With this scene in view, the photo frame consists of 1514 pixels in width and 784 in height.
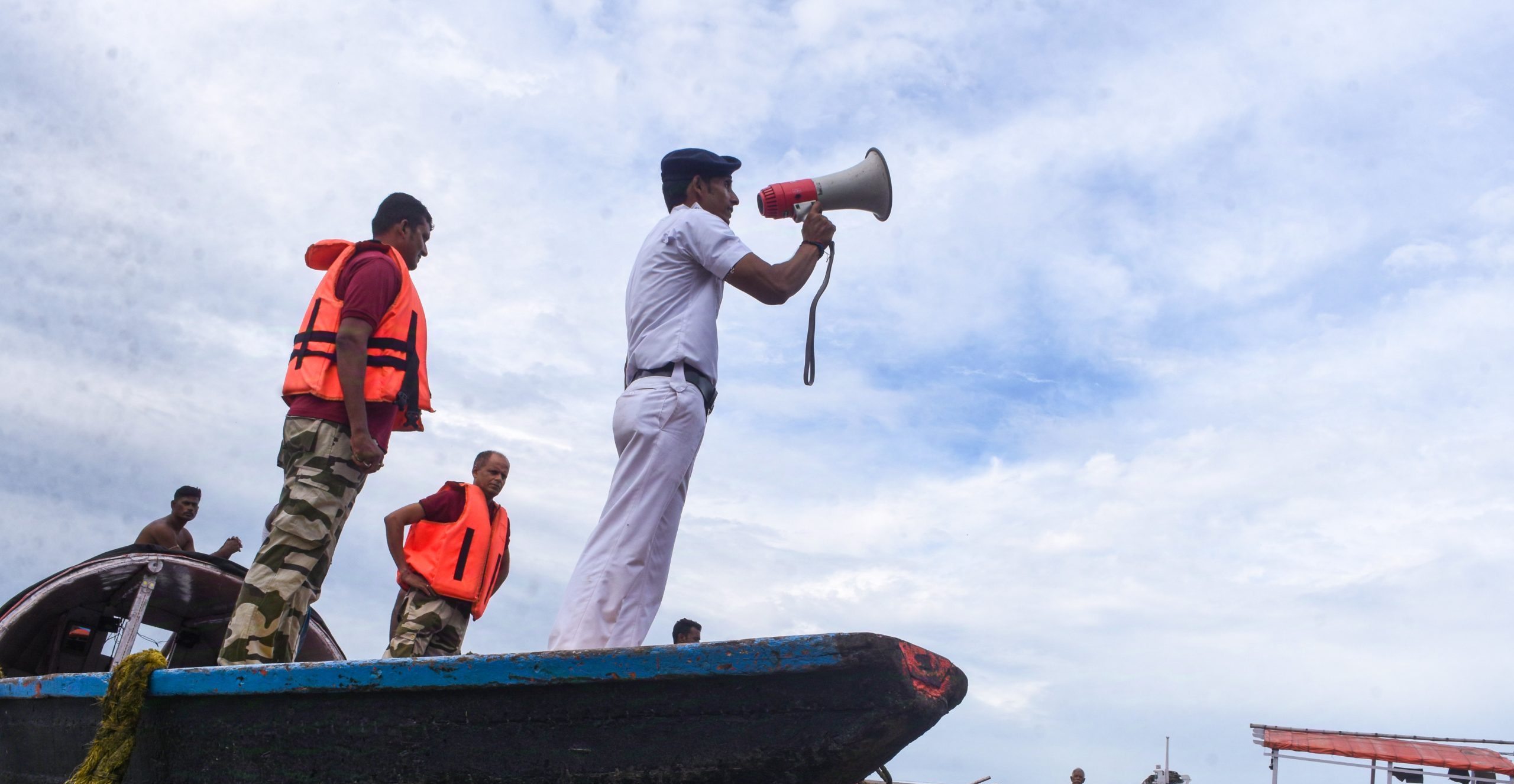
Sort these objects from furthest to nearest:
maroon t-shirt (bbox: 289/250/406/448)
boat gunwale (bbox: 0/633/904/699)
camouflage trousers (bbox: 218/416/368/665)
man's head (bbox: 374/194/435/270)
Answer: man's head (bbox: 374/194/435/270), maroon t-shirt (bbox: 289/250/406/448), camouflage trousers (bbox: 218/416/368/665), boat gunwale (bbox: 0/633/904/699)

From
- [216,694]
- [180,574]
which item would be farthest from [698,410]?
[180,574]

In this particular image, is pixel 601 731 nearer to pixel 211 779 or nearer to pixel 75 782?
pixel 211 779

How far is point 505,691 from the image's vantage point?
2572mm

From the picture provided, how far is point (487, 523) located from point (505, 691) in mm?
3649

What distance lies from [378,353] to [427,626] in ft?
7.47

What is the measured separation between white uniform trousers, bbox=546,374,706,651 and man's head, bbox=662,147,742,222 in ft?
2.30

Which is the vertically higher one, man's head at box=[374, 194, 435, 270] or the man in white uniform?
man's head at box=[374, 194, 435, 270]

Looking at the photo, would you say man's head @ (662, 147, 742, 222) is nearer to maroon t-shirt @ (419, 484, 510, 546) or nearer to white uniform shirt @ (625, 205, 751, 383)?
white uniform shirt @ (625, 205, 751, 383)

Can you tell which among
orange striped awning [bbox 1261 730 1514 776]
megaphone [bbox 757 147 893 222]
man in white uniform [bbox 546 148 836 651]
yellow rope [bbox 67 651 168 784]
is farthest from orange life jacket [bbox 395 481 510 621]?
orange striped awning [bbox 1261 730 1514 776]

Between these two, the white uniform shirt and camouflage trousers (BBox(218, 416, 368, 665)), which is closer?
the white uniform shirt

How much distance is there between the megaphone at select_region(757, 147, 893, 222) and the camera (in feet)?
12.4

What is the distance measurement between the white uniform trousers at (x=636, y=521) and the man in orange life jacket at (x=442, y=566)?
2.87 meters

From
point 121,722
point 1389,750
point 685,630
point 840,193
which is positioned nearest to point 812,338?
point 840,193

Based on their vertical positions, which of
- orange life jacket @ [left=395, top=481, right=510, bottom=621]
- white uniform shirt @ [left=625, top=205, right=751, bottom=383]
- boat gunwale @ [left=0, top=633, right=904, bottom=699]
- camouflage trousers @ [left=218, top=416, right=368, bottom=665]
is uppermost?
white uniform shirt @ [left=625, top=205, right=751, bottom=383]
